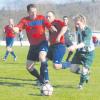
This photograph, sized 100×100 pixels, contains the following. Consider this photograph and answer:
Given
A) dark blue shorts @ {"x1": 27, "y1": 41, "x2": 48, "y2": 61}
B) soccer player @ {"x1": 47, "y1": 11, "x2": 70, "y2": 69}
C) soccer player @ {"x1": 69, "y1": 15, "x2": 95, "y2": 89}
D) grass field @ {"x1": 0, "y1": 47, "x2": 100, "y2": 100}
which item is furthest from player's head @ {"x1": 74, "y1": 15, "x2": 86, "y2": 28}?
grass field @ {"x1": 0, "y1": 47, "x2": 100, "y2": 100}

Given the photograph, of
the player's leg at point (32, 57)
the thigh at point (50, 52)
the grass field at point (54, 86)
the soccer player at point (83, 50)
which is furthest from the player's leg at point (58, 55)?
the player's leg at point (32, 57)

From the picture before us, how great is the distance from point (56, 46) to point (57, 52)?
8.0 inches

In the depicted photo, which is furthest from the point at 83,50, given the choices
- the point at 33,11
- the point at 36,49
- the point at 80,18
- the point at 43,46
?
the point at 33,11

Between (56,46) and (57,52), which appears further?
(56,46)

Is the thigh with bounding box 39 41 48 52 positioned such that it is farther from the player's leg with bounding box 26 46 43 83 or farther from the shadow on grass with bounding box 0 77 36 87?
the shadow on grass with bounding box 0 77 36 87

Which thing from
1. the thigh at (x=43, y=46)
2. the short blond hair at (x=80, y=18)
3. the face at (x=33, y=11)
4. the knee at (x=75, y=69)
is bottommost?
the knee at (x=75, y=69)

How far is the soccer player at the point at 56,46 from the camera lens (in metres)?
12.3

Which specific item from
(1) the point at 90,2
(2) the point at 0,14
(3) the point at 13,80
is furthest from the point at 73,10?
(3) the point at 13,80

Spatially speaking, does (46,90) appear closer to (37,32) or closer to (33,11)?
(37,32)

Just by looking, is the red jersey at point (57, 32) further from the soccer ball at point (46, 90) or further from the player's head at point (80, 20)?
the soccer ball at point (46, 90)

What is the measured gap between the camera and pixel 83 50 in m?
11.9

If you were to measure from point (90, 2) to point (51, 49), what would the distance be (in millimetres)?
89391

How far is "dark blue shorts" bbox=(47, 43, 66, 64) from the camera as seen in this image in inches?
485

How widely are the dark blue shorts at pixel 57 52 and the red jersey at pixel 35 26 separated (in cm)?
92
